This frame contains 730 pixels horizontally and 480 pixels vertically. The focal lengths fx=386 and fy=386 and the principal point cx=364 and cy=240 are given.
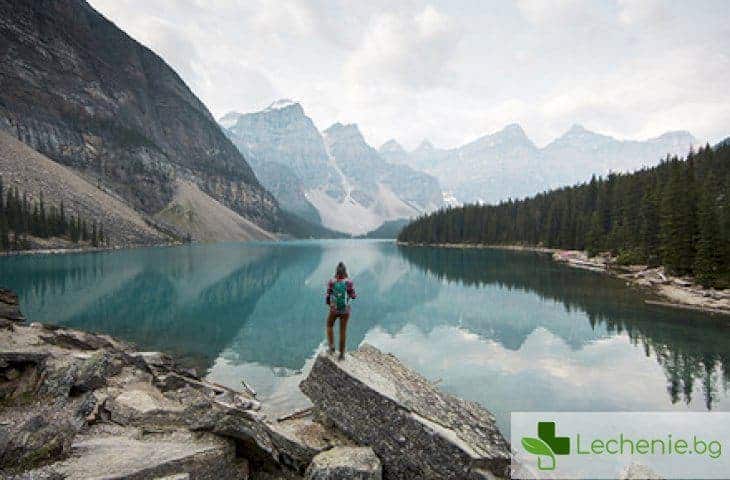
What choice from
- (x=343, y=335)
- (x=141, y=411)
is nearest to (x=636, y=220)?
(x=343, y=335)

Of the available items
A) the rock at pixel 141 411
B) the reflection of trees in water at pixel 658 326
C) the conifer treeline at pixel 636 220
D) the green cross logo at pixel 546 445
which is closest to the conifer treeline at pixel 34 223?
the reflection of trees in water at pixel 658 326

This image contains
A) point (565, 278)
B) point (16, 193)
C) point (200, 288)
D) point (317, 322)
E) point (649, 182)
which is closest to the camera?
point (317, 322)

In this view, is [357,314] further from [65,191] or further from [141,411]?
[65,191]

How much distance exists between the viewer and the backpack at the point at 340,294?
38.5ft

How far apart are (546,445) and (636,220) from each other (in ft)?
280

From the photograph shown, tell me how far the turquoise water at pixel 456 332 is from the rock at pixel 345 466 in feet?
28.5

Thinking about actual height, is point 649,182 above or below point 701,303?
above

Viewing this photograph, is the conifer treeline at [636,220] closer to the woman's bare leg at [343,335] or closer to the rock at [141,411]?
the woman's bare leg at [343,335]

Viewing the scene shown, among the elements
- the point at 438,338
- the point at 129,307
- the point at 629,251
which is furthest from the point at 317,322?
the point at 629,251

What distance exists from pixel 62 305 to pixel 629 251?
8998 cm

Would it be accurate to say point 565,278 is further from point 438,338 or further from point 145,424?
point 145,424

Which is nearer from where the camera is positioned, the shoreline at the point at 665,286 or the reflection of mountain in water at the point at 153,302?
the reflection of mountain in water at the point at 153,302

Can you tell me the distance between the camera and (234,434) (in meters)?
9.09

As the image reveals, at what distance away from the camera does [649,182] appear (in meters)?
87.0
